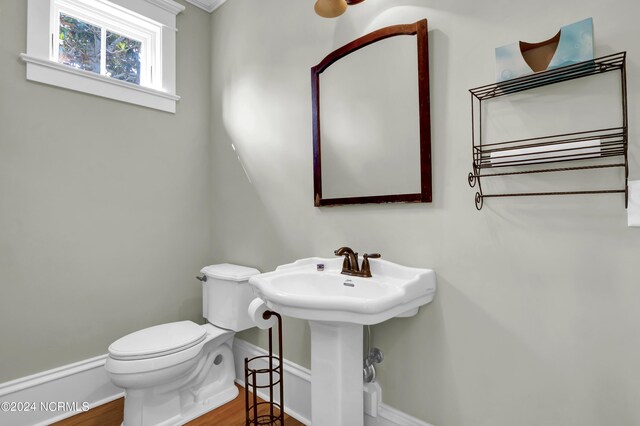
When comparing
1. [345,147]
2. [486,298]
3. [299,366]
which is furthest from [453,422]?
[345,147]

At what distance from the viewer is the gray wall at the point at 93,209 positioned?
1765 millimetres

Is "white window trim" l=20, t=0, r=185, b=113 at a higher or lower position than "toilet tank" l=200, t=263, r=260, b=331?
higher

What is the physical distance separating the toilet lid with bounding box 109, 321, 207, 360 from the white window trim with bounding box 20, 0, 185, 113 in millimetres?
1467

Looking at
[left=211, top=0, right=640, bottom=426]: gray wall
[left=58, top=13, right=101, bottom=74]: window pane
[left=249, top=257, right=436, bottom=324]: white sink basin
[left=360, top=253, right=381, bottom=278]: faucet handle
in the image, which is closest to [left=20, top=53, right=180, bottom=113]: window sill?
[left=58, top=13, right=101, bottom=74]: window pane

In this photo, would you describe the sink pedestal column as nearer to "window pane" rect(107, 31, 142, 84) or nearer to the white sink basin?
the white sink basin

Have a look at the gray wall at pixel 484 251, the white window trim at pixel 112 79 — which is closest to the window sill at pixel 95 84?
the white window trim at pixel 112 79

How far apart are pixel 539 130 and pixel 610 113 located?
18 cm

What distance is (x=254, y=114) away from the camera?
2203 mm

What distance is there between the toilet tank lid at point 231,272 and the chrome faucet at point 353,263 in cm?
74

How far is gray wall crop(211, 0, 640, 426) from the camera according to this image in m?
1.00

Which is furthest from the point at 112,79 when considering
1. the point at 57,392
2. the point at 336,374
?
the point at 336,374

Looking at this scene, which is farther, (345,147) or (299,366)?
(299,366)

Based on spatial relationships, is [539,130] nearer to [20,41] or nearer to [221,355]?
[221,355]

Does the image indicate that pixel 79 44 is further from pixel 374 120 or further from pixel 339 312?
pixel 339 312
